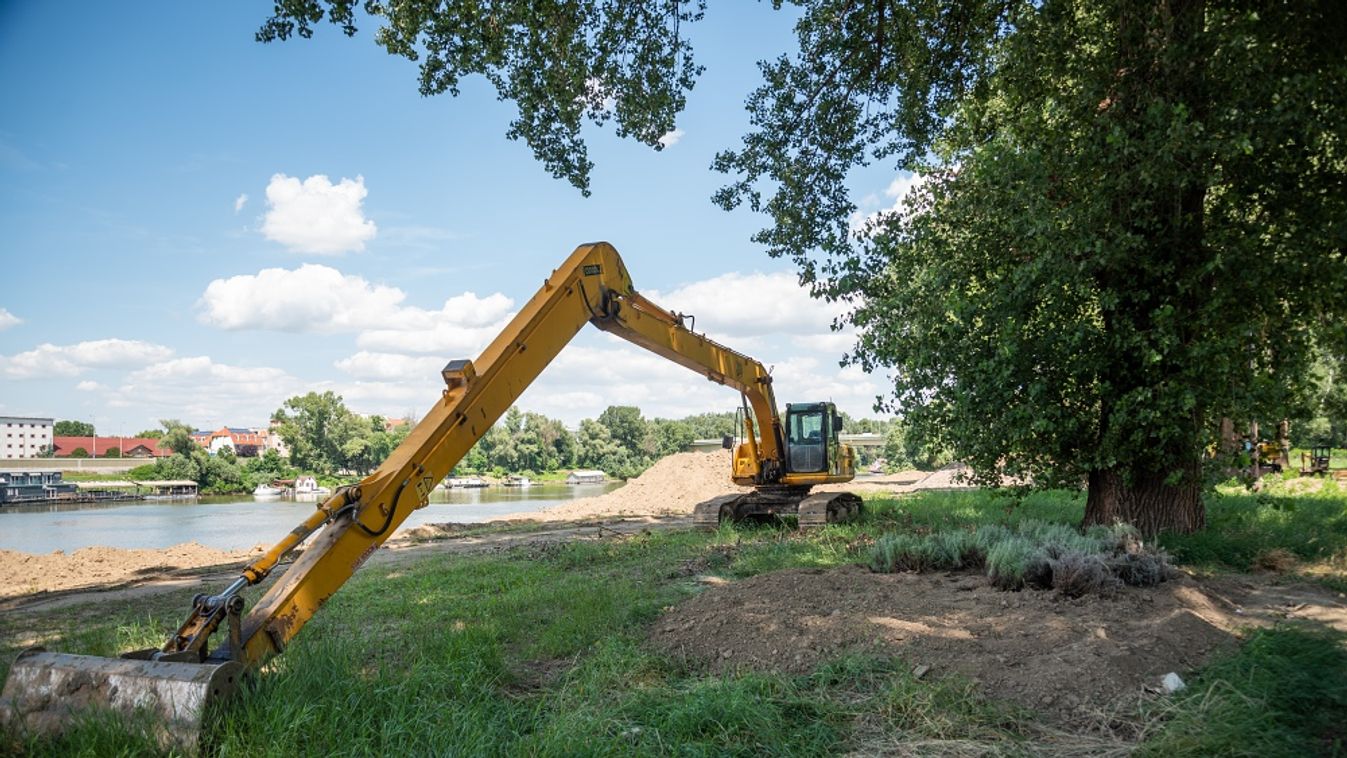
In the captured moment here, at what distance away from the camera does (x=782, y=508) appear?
46.4 feet

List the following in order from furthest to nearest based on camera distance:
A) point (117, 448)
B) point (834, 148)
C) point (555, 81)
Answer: point (117, 448)
point (834, 148)
point (555, 81)

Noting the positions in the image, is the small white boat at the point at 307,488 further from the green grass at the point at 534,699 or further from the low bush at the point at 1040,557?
the low bush at the point at 1040,557

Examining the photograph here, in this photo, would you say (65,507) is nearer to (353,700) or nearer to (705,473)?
(705,473)

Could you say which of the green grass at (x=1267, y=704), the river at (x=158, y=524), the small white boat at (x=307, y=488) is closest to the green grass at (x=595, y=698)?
the green grass at (x=1267, y=704)

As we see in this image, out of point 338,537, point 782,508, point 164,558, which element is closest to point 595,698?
point 338,537

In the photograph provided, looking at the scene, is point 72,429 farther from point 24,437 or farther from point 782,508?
point 782,508

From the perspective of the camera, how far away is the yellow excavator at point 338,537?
3.98 metres

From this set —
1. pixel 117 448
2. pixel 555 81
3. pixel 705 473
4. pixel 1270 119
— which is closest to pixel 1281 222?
pixel 1270 119

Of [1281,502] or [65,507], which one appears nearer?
[1281,502]

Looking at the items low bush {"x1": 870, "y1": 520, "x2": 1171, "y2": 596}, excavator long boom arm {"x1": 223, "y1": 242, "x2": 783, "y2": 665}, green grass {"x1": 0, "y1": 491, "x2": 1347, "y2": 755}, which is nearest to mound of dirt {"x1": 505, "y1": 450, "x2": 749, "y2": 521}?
excavator long boom arm {"x1": 223, "y1": 242, "x2": 783, "y2": 665}

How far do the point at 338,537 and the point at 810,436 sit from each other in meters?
10.3

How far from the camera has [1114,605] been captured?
620cm

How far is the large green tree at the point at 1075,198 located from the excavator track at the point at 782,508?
3.26m

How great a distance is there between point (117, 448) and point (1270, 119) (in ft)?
275
